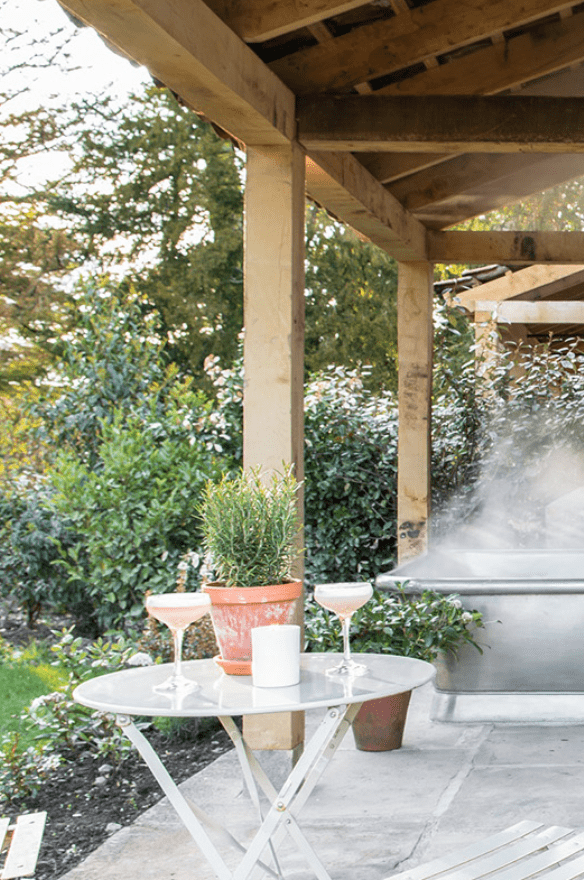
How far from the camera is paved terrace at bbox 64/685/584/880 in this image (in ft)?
9.35

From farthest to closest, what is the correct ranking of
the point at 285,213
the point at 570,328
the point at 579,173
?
the point at 570,328
the point at 579,173
the point at 285,213

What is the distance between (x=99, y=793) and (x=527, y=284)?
231 inches

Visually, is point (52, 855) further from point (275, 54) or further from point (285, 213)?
point (275, 54)

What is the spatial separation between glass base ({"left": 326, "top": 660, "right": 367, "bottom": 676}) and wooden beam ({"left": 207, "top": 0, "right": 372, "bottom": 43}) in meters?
2.02

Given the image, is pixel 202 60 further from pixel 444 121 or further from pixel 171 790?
pixel 171 790

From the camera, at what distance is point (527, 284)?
8.20m

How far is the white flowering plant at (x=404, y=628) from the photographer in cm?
412

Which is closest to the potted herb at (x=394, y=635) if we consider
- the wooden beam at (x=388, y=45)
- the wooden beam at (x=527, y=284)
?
the wooden beam at (x=388, y=45)

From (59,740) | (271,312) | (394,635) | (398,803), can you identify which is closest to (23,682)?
(59,740)

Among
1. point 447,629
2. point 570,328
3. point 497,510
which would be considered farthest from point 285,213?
point 570,328

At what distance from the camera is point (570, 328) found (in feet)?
35.6

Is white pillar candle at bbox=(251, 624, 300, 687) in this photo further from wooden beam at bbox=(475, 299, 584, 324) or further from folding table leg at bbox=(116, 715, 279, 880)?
wooden beam at bbox=(475, 299, 584, 324)

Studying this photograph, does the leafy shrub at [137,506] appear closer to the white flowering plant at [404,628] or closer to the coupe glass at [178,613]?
the white flowering plant at [404,628]

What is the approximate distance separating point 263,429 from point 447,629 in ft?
4.08
